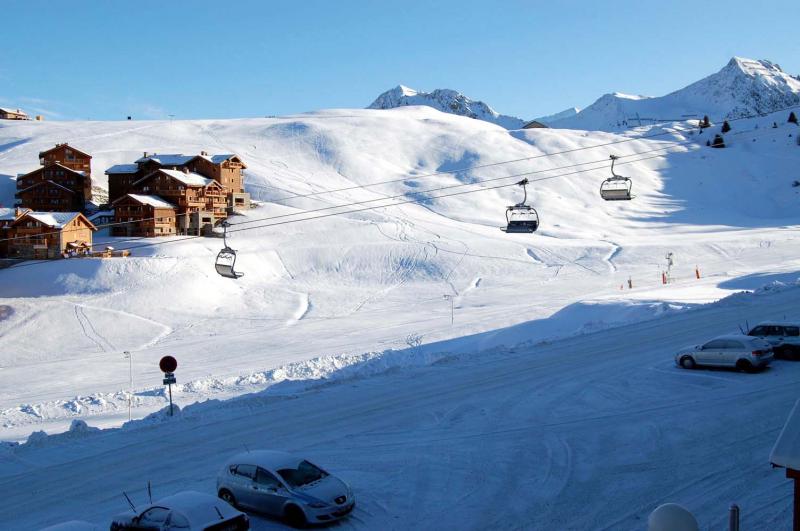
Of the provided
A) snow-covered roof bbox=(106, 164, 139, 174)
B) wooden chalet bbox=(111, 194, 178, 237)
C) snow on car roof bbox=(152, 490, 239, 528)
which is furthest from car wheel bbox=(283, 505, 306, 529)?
snow-covered roof bbox=(106, 164, 139, 174)

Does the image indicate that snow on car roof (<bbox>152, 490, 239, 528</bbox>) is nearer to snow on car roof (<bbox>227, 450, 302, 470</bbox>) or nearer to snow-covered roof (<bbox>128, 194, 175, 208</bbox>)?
snow on car roof (<bbox>227, 450, 302, 470</bbox>)

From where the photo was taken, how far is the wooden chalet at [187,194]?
69312 mm

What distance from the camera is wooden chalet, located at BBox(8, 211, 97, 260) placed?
Answer: 190ft

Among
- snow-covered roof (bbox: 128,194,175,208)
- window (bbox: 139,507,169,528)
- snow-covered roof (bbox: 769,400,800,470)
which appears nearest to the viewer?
snow-covered roof (bbox: 769,400,800,470)

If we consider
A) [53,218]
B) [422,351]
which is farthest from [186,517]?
[53,218]

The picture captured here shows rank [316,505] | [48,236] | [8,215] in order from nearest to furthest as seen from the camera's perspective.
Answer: [316,505], [48,236], [8,215]

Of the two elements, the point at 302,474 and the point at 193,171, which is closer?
the point at 302,474

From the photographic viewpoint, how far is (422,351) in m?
31.5

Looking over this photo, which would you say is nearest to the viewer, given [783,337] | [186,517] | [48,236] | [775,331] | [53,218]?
[186,517]

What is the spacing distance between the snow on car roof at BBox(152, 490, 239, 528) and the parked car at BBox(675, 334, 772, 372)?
16.9 m

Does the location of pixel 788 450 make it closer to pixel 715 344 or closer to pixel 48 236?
pixel 715 344

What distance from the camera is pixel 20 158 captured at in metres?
94.4

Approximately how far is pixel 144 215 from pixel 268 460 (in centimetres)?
5727

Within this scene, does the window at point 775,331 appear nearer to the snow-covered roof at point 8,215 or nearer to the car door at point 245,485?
the car door at point 245,485
